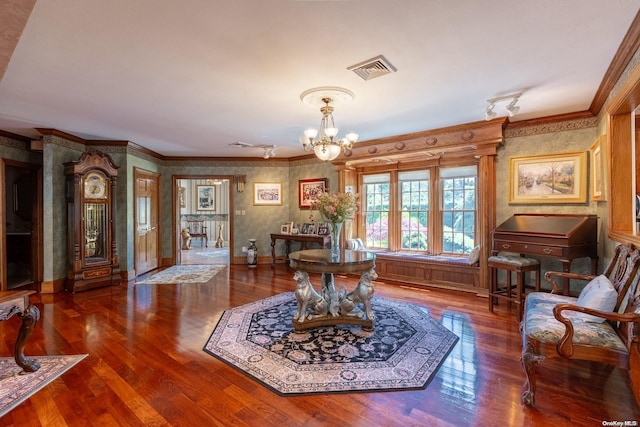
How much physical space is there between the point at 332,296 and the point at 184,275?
3524 millimetres

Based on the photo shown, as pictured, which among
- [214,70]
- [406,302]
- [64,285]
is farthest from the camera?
[64,285]

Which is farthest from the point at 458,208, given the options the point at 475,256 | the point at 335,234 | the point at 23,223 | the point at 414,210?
the point at 23,223

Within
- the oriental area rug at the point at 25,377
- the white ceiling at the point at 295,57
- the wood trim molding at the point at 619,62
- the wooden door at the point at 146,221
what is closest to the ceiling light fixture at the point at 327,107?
the white ceiling at the point at 295,57

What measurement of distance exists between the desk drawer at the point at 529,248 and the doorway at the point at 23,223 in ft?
23.1

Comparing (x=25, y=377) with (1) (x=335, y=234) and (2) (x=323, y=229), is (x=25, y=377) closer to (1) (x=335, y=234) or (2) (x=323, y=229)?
(1) (x=335, y=234)

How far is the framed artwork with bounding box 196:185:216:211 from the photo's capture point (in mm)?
10227


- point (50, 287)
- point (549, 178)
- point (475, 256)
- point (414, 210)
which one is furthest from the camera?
point (414, 210)

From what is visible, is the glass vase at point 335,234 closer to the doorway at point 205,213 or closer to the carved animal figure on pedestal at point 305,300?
the carved animal figure on pedestal at point 305,300

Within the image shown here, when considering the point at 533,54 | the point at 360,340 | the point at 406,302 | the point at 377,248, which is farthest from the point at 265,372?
the point at 377,248

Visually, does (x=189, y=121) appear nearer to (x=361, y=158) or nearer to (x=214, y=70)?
(x=214, y=70)

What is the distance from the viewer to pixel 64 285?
185 inches

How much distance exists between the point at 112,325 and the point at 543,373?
13.1 ft

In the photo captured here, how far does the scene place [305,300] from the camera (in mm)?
2979

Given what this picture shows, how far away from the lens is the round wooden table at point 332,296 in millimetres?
2928
